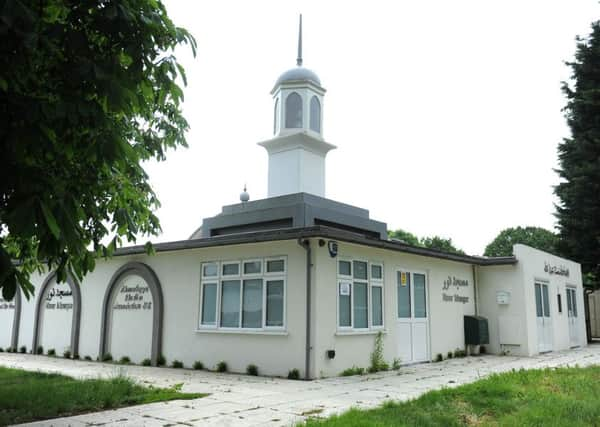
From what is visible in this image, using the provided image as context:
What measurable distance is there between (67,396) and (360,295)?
573 centimetres

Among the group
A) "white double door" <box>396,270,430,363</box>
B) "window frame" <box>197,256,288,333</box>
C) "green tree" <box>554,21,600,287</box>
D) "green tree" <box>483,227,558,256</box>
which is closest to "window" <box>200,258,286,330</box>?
"window frame" <box>197,256,288,333</box>

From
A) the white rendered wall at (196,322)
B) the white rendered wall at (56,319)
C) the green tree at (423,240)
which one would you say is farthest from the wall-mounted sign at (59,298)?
the green tree at (423,240)

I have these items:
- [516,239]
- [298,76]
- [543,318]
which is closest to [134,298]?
[298,76]

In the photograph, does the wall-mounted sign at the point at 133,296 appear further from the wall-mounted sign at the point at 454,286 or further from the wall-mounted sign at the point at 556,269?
the wall-mounted sign at the point at 556,269

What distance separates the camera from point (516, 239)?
46000 millimetres

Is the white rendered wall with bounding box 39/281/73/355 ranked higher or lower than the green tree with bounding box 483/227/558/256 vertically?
lower

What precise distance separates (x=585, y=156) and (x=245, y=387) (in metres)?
19.9

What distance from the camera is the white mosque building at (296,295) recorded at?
997 centimetres

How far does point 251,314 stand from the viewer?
10555mm

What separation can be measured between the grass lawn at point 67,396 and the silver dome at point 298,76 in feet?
28.9

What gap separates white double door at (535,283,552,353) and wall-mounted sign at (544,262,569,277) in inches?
20.1

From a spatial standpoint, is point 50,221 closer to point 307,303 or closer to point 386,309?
point 307,303

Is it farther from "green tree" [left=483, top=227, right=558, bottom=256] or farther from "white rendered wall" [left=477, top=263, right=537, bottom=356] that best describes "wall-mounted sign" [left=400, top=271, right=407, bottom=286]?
"green tree" [left=483, top=227, right=558, bottom=256]

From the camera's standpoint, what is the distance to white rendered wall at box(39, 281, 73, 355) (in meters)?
14.5
